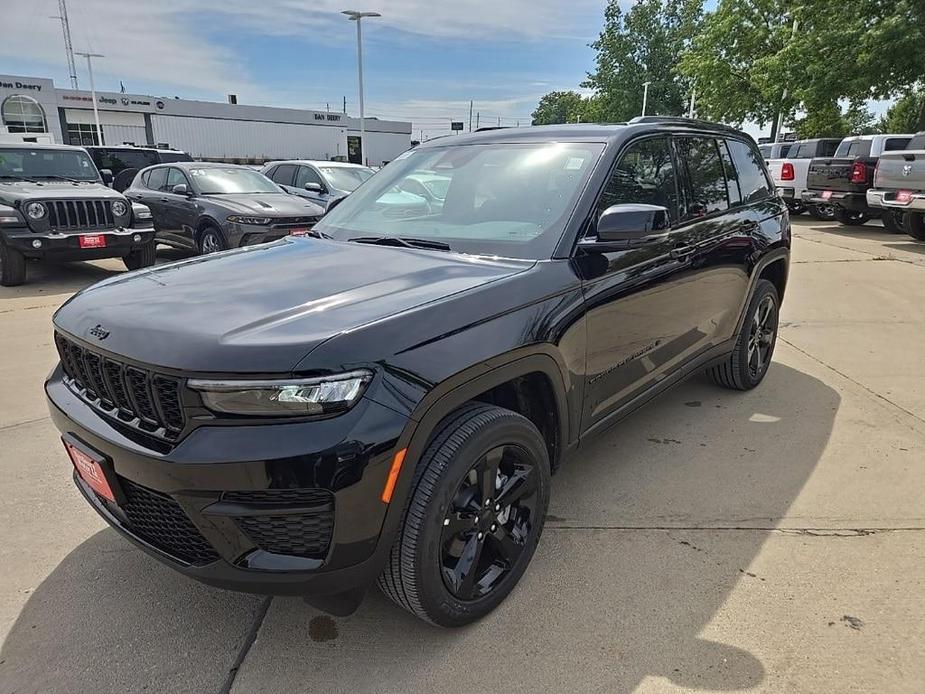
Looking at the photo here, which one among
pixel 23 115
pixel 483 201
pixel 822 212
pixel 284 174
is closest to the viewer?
pixel 483 201

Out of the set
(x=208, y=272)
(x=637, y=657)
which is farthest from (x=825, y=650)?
(x=208, y=272)

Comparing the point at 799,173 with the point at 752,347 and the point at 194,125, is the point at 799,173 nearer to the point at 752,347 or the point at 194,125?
the point at 752,347

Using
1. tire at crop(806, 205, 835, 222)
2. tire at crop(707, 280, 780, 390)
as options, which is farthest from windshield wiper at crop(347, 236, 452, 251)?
tire at crop(806, 205, 835, 222)

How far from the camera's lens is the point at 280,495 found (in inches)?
71.5

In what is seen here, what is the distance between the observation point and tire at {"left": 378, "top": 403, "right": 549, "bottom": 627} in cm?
204

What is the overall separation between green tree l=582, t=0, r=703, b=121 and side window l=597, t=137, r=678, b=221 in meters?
52.5

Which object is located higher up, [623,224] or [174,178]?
[623,224]

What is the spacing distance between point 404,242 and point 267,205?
6984 millimetres

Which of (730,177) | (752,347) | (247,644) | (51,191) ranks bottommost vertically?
A: (247,644)

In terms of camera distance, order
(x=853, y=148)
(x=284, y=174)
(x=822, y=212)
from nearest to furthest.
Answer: (x=284, y=174) → (x=853, y=148) → (x=822, y=212)

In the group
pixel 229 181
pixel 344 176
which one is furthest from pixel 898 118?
pixel 229 181

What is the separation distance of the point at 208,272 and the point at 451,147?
1569 mm

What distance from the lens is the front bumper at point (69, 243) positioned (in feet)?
26.3

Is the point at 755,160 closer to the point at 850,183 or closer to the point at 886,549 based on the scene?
the point at 886,549
